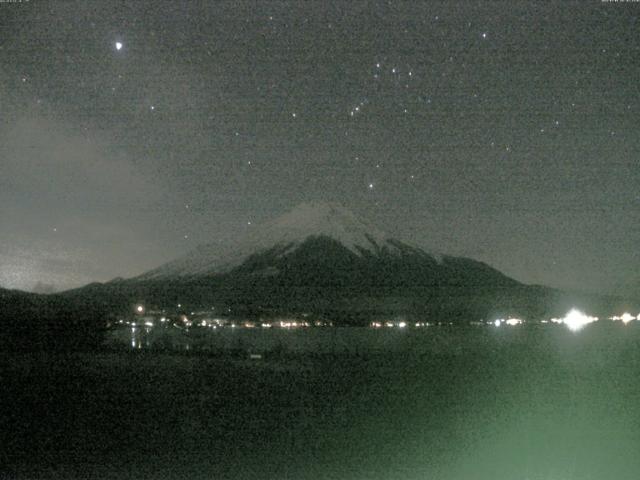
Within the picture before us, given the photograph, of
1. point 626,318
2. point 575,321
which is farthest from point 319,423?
point 626,318

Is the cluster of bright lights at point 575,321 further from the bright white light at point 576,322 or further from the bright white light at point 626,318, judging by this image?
the bright white light at point 626,318

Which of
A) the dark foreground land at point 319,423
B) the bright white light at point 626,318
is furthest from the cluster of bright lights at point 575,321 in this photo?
the dark foreground land at point 319,423

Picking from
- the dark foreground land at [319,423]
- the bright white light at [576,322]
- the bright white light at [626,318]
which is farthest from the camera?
the bright white light at [626,318]

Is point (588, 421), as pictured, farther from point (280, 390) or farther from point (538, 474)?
point (280, 390)

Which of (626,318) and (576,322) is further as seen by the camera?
(626,318)

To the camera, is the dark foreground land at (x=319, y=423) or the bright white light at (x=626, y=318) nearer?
the dark foreground land at (x=319, y=423)

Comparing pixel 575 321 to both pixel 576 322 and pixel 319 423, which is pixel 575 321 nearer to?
pixel 576 322

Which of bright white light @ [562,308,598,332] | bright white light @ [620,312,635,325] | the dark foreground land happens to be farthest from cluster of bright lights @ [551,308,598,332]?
the dark foreground land

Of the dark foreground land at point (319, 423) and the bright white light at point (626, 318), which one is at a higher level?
the bright white light at point (626, 318)
